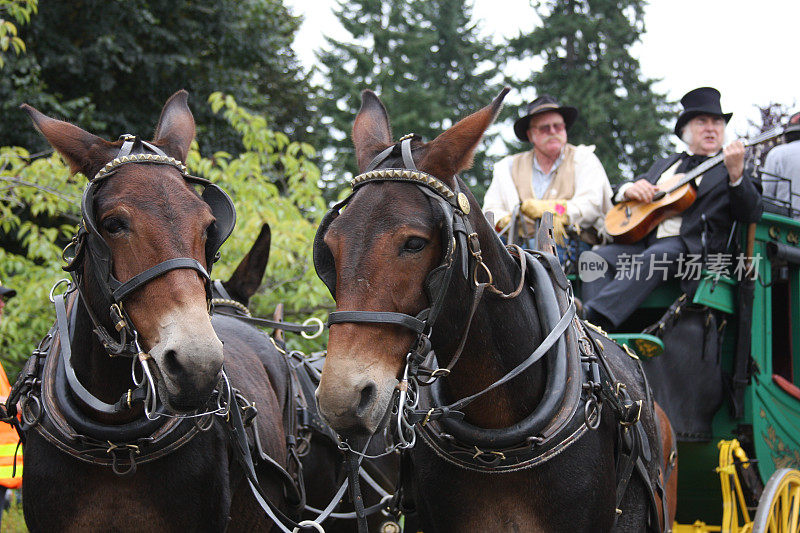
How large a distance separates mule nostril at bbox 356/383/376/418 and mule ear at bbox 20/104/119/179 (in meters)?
1.24

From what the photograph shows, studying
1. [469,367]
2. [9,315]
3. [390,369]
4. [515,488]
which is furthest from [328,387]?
[9,315]

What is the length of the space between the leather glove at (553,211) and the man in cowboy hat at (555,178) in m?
0.01

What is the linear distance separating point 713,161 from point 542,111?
42.1 inches

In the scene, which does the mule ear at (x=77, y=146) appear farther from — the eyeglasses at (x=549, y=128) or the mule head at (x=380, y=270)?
the eyeglasses at (x=549, y=128)

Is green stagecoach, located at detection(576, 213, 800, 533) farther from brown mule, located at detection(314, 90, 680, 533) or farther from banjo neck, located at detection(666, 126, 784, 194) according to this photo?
brown mule, located at detection(314, 90, 680, 533)

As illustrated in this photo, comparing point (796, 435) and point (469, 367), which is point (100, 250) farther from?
point (796, 435)

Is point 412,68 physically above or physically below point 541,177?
above

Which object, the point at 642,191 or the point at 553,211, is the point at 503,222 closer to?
the point at 553,211

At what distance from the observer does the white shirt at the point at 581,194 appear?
5.10m

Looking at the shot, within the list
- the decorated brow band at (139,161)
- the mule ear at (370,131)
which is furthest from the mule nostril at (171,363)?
the mule ear at (370,131)

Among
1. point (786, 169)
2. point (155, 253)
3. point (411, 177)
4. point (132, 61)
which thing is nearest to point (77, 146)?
point (155, 253)

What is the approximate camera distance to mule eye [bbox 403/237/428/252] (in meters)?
2.29

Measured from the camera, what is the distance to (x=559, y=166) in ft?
17.2

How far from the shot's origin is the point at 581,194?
5.13m
